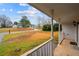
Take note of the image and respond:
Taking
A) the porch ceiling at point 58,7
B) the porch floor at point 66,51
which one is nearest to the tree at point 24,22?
the porch ceiling at point 58,7

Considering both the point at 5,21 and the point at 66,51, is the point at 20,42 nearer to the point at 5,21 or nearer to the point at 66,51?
the point at 5,21

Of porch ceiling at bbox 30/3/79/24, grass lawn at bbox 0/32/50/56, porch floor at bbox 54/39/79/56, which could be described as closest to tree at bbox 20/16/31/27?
grass lawn at bbox 0/32/50/56

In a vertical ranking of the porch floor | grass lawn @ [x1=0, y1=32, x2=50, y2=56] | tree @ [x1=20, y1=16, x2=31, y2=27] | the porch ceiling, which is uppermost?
the porch ceiling

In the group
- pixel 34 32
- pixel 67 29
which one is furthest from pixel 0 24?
pixel 67 29

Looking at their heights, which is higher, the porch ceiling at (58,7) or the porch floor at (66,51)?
the porch ceiling at (58,7)

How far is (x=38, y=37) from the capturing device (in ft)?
16.2

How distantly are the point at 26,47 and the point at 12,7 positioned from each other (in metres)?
1.09

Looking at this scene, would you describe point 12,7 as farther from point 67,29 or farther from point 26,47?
point 67,29

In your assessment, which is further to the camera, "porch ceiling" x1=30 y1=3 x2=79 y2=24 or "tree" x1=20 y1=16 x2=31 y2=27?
"porch ceiling" x1=30 y1=3 x2=79 y2=24

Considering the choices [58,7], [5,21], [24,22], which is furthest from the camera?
[58,7]

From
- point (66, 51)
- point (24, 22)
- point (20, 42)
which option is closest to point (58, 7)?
point (24, 22)

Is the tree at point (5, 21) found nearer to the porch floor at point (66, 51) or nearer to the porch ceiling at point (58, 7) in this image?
the porch ceiling at point (58, 7)

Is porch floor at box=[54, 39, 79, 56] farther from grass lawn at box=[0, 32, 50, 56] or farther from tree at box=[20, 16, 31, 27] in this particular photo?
tree at box=[20, 16, 31, 27]

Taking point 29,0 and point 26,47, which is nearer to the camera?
point 29,0
